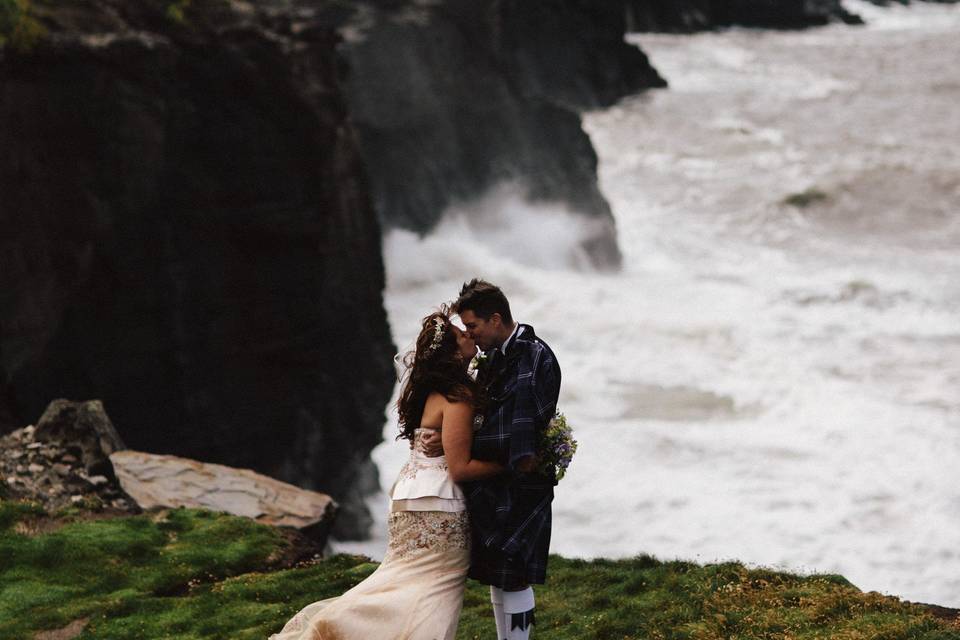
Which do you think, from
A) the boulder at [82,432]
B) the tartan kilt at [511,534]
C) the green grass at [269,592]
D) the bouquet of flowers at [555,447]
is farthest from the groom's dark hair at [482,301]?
the boulder at [82,432]

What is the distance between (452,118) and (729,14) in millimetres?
58110

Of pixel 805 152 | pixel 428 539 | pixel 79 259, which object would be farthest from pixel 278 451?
pixel 805 152

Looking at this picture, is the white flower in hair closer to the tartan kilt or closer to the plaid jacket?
the plaid jacket

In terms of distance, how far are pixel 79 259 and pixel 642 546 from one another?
14172mm

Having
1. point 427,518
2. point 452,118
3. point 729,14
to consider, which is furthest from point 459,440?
point 729,14

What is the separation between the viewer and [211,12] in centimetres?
2516

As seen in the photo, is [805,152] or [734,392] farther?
[805,152]

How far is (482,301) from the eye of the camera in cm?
773

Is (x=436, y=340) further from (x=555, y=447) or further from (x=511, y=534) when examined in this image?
(x=511, y=534)

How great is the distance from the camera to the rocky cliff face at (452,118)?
4641cm

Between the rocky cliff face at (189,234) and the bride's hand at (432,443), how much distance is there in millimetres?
15034

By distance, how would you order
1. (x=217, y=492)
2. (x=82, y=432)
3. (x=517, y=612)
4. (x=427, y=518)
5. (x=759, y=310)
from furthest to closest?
(x=759, y=310) → (x=82, y=432) → (x=217, y=492) → (x=517, y=612) → (x=427, y=518)

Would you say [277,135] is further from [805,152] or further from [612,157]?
[805,152]

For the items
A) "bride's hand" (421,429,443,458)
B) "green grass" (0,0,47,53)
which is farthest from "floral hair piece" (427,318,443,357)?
"green grass" (0,0,47,53)
